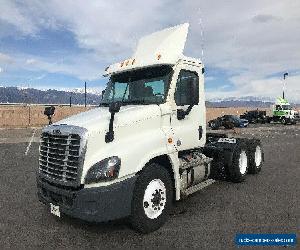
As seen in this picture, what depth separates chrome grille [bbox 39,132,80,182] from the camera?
5777 millimetres

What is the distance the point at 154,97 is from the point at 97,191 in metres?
2.44

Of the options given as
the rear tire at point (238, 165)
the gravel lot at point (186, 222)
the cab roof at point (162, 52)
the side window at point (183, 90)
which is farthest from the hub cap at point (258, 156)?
the side window at point (183, 90)

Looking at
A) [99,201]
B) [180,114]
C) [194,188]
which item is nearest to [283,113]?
[194,188]

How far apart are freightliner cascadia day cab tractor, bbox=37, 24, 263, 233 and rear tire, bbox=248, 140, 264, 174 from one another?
135 inches

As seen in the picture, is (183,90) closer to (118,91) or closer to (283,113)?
(118,91)

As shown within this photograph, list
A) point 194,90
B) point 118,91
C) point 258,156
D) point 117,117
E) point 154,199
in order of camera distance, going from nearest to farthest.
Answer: point 117,117
point 154,199
point 194,90
point 118,91
point 258,156

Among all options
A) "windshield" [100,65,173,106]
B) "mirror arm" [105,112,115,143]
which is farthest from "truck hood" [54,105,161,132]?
"windshield" [100,65,173,106]

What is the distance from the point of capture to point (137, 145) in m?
6.13

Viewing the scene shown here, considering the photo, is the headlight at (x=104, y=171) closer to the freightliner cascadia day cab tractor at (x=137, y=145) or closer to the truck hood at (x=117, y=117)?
the freightliner cascadia day cab tractor at (x=137, y=145)

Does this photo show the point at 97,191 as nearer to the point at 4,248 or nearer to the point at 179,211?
the point at 4,248

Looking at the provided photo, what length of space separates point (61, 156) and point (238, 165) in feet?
19.2

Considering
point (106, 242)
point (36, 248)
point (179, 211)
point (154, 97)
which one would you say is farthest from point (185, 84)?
point (36, 248)

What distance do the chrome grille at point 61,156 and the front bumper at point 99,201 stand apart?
299 mm

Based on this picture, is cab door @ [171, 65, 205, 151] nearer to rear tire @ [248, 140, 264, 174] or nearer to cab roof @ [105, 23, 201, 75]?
cab roof @ [105, 23, 201, 75]
